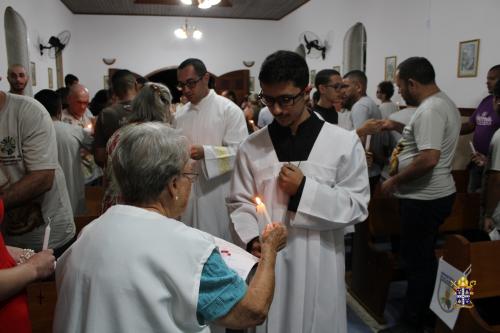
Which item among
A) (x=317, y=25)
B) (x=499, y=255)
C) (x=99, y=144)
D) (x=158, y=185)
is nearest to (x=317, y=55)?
(x=317, y=25)

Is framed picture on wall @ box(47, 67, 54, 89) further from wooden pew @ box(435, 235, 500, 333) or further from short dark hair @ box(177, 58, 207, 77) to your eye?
wooden pew @ box(435, 235, 500, 333)

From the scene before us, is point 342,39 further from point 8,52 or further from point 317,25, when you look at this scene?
point 8,52

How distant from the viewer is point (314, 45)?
951 centimetres

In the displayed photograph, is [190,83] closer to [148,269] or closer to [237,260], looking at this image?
[237,260]

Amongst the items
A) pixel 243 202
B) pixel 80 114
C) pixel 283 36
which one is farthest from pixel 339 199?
pixel 283 36

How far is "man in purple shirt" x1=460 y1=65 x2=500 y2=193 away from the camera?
4191mm

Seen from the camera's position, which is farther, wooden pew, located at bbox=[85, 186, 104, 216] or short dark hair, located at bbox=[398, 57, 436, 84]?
wooden pew, located at bbox=[85, 186, 104, 216]

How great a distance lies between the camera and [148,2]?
1031 centimetres

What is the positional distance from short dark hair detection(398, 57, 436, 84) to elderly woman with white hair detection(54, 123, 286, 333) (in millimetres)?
2168

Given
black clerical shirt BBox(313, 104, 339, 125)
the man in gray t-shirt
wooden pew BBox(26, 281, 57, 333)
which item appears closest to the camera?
wooden pew BBox(26, 281, 57, 333)

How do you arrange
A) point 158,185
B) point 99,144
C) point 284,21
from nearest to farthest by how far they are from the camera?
1. point 158,185
2. point 99,144
3. point 284,21

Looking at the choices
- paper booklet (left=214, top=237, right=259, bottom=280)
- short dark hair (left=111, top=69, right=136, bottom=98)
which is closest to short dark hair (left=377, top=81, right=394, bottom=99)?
short dark hair (left=111, top=69, right=136, bottom=98)

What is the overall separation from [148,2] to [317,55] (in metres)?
4.40

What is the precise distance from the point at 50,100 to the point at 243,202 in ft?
6.52
